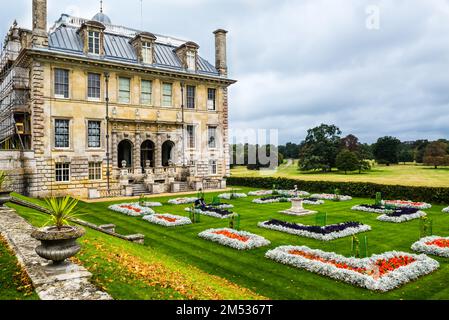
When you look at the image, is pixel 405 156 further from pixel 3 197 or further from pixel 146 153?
pixel 3 197

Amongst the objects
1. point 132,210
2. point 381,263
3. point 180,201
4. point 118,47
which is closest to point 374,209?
point 381,263

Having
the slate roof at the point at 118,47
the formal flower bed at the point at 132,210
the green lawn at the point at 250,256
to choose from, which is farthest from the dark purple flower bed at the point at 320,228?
the slate roof at the point at 118,47

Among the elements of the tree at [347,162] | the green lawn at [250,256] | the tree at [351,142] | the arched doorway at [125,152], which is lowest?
the green lawn at [250,256]

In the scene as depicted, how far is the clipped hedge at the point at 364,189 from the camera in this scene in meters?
29.7

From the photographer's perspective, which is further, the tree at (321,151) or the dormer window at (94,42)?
the tree at (321,151)

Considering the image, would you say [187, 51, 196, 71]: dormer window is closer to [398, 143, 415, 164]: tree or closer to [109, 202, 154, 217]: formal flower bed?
[109, 202, 154, 217]: formal flower bed

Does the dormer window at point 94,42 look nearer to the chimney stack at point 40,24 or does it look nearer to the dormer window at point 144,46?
the chimney stack at point 40,24

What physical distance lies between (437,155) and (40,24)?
87.9 meters

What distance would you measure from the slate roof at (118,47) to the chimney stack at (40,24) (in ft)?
3.74

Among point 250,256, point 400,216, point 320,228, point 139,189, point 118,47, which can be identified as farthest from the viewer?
point 118,47

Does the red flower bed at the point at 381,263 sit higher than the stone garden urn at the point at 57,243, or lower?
lower

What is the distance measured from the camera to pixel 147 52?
4094 centimetres

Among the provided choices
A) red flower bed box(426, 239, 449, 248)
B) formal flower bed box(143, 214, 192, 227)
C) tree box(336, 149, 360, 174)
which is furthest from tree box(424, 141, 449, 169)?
formal flower bed box(143, 214, 192, 227)
